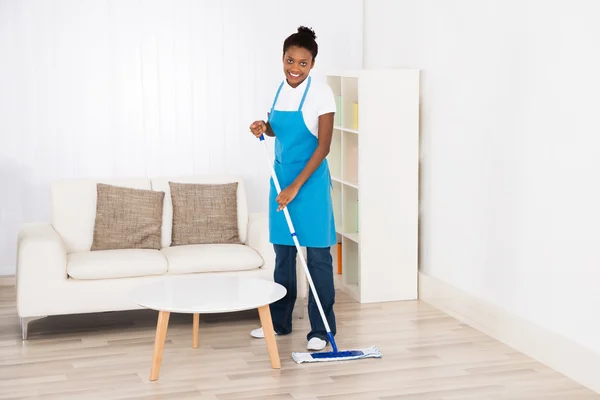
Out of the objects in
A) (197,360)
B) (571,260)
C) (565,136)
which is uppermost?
(565,136)

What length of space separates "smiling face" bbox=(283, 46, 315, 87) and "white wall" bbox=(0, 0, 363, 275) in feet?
5.82

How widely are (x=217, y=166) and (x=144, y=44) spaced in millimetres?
913

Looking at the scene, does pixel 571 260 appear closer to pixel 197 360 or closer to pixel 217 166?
pixel 197 360

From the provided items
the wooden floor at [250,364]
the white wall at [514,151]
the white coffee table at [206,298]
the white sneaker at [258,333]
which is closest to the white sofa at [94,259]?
the wooden floor at [250,364]

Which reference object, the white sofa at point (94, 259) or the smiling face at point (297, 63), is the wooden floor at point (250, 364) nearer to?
the white sofa at point (94, 259)

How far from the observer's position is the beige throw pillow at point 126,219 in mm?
4840

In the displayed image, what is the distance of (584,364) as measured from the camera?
3770 mm

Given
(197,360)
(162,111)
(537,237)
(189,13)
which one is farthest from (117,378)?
(189,13)

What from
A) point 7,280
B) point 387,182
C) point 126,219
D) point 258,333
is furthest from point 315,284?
point 7,280

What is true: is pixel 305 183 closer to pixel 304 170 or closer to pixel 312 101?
pixel 304 170

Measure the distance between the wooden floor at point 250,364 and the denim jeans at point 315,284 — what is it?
0.33 ft

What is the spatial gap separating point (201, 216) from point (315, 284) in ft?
3.33

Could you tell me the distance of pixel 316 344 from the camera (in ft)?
13.9

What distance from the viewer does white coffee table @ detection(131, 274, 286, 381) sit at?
367 centimetres
